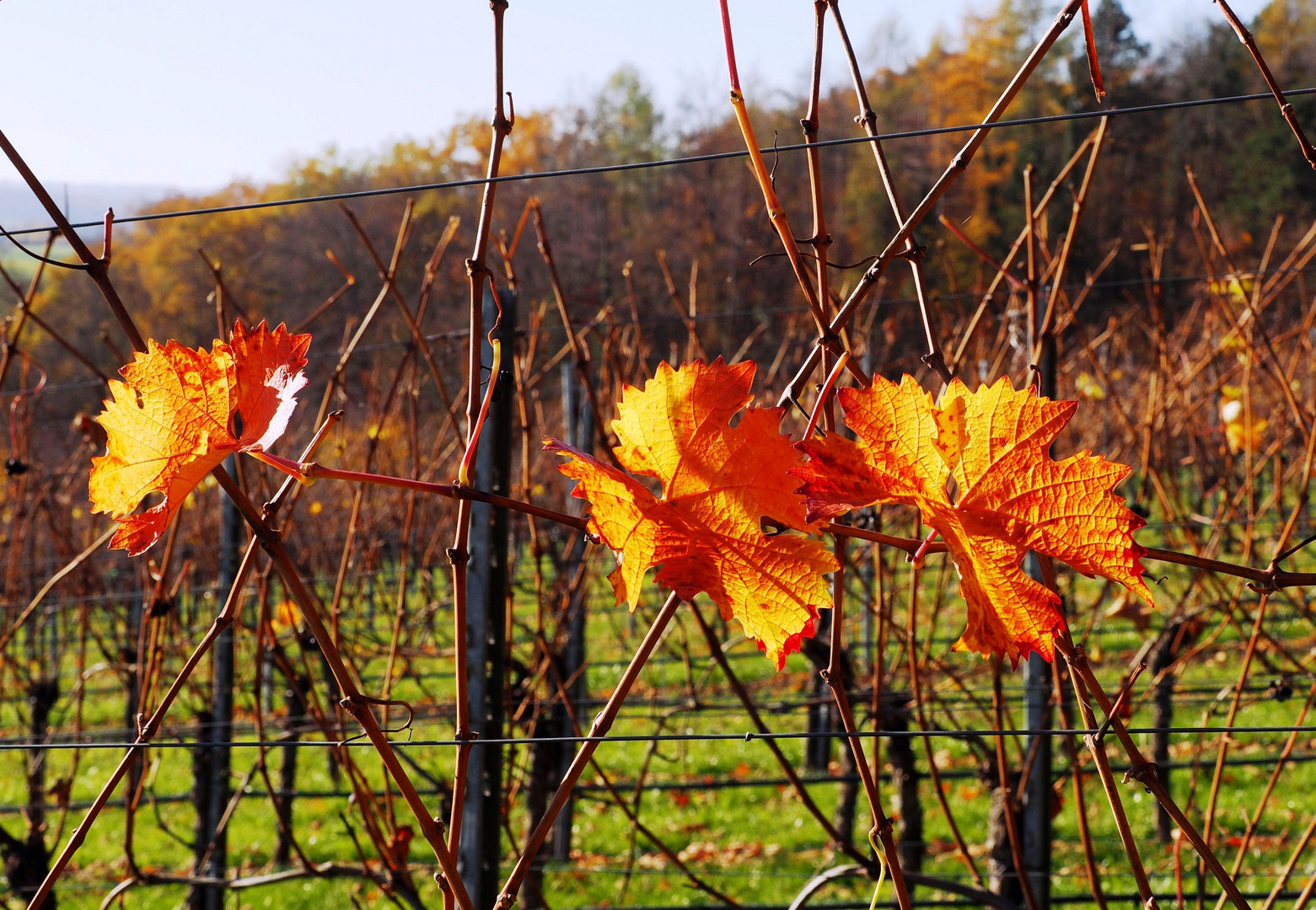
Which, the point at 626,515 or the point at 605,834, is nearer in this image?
the point at 626,515

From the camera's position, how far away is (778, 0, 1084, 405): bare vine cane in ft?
1.99

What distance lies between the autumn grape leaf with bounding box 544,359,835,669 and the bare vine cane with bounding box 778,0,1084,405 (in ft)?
0.24

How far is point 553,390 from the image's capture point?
1324 cm

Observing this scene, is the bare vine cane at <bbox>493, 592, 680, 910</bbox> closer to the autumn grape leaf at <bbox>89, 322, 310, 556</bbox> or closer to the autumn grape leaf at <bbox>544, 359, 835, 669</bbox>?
the autumn grape leaf at <bbox>544, 359, 835, 669</bbox>

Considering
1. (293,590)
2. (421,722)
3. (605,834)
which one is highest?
(293,590)

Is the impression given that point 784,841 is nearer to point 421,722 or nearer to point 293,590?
point 421,722

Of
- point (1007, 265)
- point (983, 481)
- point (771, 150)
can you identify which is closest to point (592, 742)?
point (983, 481)

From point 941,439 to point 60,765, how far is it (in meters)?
6.66

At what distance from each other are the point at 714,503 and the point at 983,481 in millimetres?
138

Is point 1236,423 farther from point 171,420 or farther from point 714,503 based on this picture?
point 171,420

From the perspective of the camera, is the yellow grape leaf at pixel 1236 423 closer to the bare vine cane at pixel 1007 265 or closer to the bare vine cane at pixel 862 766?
the bare vine cane at pixel 1007 265

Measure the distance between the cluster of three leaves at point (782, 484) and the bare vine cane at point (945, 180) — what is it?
8cm

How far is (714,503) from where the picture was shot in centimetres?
54

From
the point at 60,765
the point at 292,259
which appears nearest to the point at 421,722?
the point at 60,765
